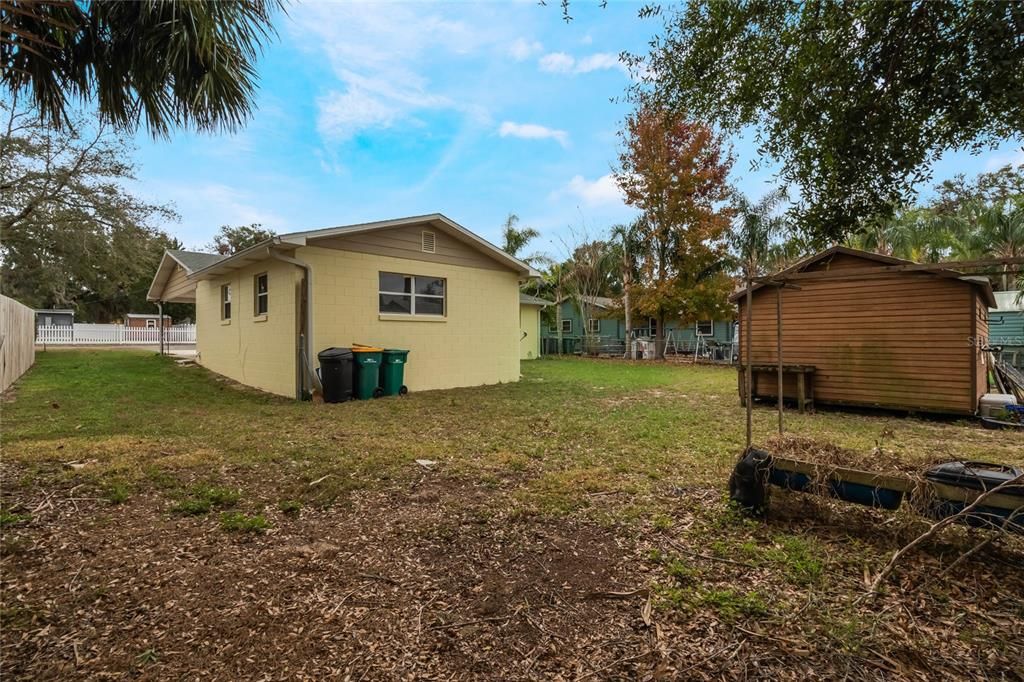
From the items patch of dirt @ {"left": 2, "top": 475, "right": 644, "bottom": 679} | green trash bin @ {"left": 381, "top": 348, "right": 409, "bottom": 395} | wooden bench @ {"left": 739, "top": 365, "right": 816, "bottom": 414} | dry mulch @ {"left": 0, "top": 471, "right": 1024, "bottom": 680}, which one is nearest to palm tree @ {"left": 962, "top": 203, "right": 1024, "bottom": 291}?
wooden bench @ {"left": 739, "top": 365, "right": 816, "bottom": 414}

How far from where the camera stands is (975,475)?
266 cm

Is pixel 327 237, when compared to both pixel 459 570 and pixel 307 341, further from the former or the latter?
pixel 459 570

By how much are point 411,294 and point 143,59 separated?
7.17m

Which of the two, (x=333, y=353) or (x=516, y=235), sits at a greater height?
(x=516, y=235)

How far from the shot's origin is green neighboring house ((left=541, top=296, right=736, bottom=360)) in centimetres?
2484

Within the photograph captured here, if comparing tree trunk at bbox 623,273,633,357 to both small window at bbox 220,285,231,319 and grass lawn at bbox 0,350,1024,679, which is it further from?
grass lawn at bbox 0,350,1024,679

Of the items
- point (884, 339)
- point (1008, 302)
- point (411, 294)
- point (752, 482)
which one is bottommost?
point (752, 482)

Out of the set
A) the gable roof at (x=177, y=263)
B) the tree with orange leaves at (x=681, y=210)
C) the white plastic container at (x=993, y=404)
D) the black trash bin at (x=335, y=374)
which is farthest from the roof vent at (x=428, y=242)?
the tree with orange leaves at (x=681, y=210)

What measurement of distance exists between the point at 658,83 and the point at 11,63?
513 centimetres

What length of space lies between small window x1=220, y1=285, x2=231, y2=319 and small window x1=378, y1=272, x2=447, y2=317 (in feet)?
16.7

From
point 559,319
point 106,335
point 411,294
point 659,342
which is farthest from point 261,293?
point 106,335

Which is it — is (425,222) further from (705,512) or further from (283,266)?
(705,512)

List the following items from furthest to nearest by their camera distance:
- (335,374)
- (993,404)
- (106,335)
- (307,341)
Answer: (106,335)
(307,341)
(335,374)
(993,404)

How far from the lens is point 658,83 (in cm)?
451
